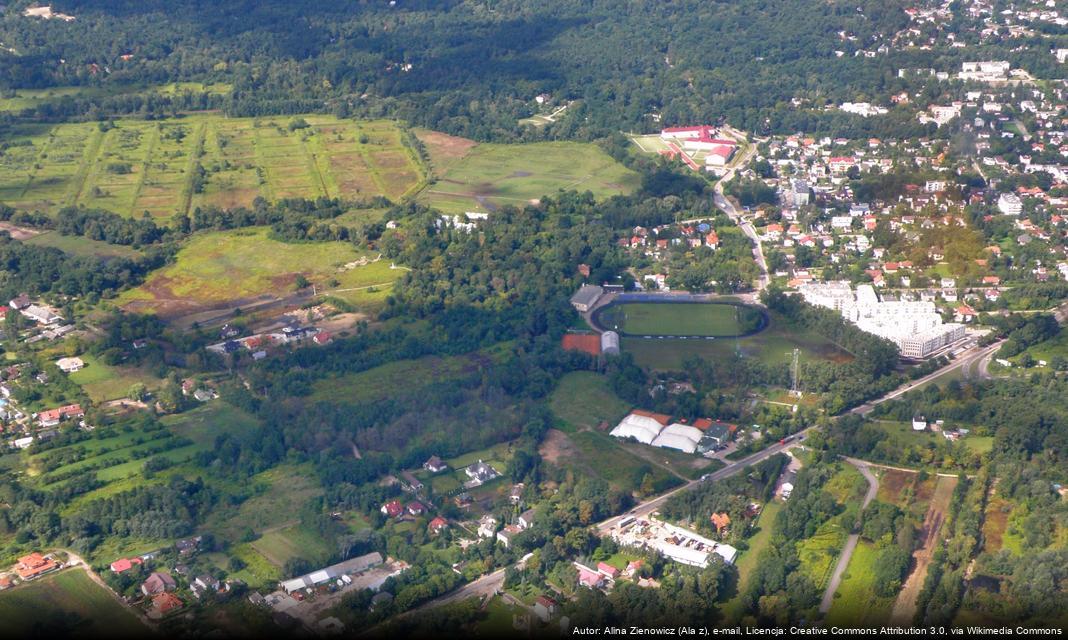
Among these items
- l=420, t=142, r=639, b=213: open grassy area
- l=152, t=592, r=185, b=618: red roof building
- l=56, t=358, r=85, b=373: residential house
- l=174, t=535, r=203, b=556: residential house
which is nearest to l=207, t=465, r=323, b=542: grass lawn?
l=174, t=535, r=203, b=556: residential house

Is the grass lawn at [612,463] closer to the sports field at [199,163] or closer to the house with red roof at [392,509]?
the house with red roof at [392,509]

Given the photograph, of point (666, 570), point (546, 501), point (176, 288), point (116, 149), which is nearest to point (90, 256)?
point (176, 288)

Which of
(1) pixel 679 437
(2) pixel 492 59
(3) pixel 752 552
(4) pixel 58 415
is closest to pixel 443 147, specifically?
(2) pixel 492 59

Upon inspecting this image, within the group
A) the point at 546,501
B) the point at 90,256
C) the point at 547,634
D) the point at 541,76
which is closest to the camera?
the point at 547,634

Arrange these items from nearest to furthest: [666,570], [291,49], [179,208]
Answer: [666,570] < [179,208] < [291,49]

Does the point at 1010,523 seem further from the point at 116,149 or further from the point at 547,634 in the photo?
the point at 116,149

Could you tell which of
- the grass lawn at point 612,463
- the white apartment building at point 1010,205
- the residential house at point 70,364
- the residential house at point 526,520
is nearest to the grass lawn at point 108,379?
the residential house at point 70,364
